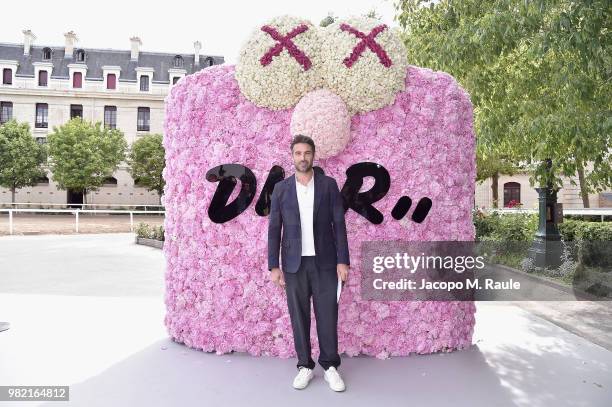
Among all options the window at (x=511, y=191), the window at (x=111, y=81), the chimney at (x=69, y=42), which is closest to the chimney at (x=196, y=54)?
the window at (x=111, y=81)

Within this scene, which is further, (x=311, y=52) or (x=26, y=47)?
(x=26, y=47)

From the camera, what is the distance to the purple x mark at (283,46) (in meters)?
4.42

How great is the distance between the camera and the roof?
44719 mm

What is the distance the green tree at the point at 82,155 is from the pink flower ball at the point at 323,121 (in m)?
37.3

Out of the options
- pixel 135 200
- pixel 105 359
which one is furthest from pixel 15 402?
pixel 135 200

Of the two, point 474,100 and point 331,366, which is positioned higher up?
point 474,100

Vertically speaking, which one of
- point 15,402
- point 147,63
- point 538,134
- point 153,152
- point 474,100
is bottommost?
point 15,402

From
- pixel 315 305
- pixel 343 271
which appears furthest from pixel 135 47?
pixel 343 271

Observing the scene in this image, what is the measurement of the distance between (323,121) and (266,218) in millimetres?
1068

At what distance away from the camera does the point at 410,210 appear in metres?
4.77

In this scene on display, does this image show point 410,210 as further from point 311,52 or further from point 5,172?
point 5,172

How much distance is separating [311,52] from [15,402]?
3.71 meters

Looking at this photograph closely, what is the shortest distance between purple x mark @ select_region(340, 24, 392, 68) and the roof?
139ft

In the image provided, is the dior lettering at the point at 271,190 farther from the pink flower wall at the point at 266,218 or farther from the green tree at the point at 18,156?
the green tree at the point at 18,156
